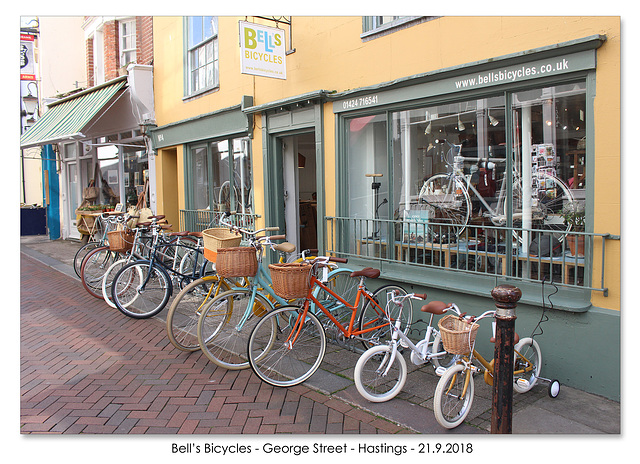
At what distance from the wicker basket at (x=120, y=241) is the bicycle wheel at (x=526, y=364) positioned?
5200 mm

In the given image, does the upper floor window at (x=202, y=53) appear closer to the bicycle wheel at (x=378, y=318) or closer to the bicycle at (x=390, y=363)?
the bicycle wheel at (x=378, y=318)

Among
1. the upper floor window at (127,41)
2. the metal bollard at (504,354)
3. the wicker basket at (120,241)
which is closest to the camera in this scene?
the metal bollard at (504,354)

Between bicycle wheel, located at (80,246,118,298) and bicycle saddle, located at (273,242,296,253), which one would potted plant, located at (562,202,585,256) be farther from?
bicycle wheel, located at (80,246,118,298)

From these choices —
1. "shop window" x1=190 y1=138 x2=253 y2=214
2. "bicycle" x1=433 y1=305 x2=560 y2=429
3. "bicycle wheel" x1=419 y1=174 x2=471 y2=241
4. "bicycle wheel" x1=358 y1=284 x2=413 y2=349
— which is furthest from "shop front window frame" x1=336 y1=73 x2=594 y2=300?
"shop window" x1=190 y1=138 x2=253 y2=214

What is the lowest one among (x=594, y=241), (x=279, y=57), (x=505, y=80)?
(x=594, y=241)

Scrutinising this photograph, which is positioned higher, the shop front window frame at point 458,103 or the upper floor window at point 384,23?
the upper floor window at point 384,23

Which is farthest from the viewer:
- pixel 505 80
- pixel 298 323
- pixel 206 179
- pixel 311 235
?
pixel 206 179

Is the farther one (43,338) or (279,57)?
(279,57)

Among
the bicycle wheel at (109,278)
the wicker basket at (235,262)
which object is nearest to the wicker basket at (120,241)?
the bicycle wheel at (109,278)

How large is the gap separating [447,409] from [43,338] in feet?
15.6

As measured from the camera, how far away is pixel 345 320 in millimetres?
5094

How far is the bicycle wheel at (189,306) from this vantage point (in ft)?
17.1

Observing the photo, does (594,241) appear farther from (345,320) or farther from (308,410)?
(308,410)

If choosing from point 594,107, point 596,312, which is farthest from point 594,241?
point 594,107
